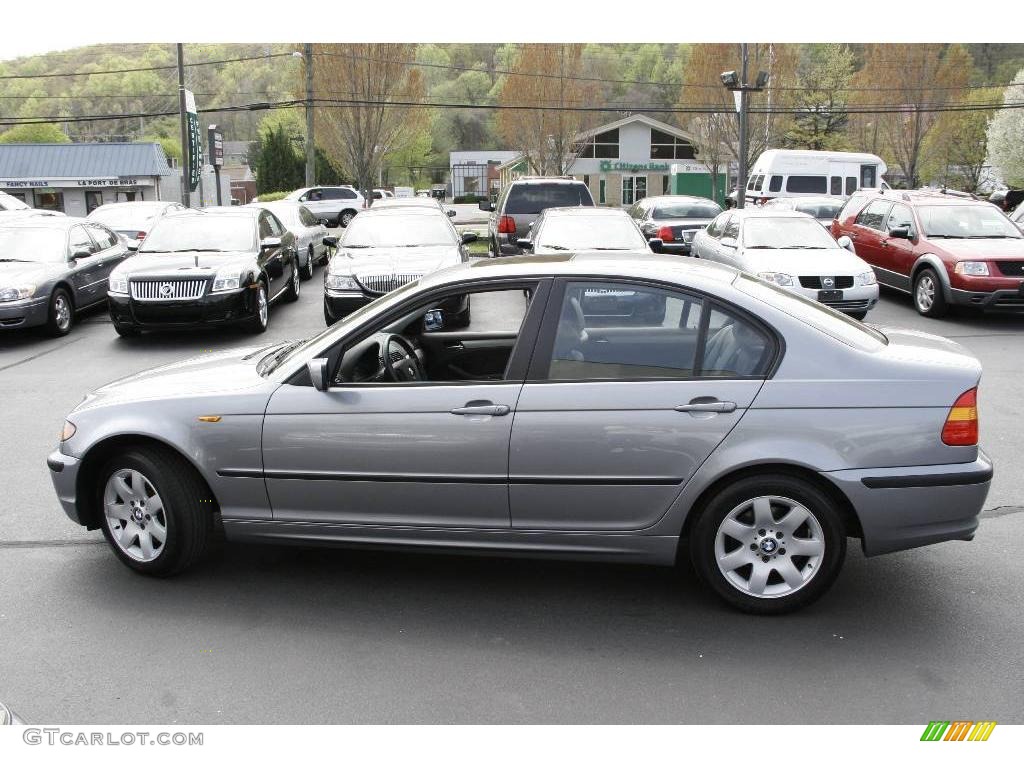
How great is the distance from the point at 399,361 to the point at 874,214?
512 inches

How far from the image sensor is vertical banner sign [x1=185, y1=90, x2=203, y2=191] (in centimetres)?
2756

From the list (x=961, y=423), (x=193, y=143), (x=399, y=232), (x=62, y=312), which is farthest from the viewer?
→ (x=193, y=143)

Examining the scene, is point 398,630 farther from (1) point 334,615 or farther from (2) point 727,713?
(2) point 727,713

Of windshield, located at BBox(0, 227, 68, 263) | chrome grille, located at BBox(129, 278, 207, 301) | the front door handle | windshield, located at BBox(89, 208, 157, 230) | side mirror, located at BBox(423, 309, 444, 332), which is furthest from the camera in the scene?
windshield, located at BBox(89, 208, 157, 230)

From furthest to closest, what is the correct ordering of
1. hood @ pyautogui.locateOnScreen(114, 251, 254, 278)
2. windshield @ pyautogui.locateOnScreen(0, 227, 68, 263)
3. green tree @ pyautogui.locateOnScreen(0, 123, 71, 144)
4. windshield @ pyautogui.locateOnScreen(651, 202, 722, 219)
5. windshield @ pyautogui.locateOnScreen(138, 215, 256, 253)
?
green tree @ pyautogui.locateOnScreen(0, 123, 71, 144) < windshield @ pyautogui.locateOnScreen(651, 202, 722, 219) < windshield @ pyautogui.locateOnScreen(0, 227, 68, 263) < windshield @ pyautogui.locateOnScreen(138, 215, 256, 253) < hood @ pyautogui.locateOnScreen(114, 251, 254, 278)

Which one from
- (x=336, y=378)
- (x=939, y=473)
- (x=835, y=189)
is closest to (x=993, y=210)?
(x=939, y=473)

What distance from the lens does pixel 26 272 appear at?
12.6 meters

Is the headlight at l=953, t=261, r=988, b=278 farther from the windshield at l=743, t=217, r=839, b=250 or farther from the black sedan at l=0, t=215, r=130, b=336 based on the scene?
the black sedan at l=0, t=215, r=130, b=336

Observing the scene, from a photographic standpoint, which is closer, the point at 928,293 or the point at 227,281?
the point at 227,281

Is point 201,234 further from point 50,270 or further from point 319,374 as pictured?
point 319,374

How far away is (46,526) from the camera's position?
18.4 ft

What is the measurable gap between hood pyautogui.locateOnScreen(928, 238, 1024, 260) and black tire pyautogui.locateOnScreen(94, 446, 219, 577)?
11.5 m

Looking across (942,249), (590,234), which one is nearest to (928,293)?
(942,249)

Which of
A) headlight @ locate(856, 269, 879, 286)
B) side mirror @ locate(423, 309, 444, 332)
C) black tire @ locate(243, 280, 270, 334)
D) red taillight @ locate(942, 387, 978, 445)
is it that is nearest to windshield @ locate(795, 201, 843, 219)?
headlight @ locate(856, 269, 879, 286)
